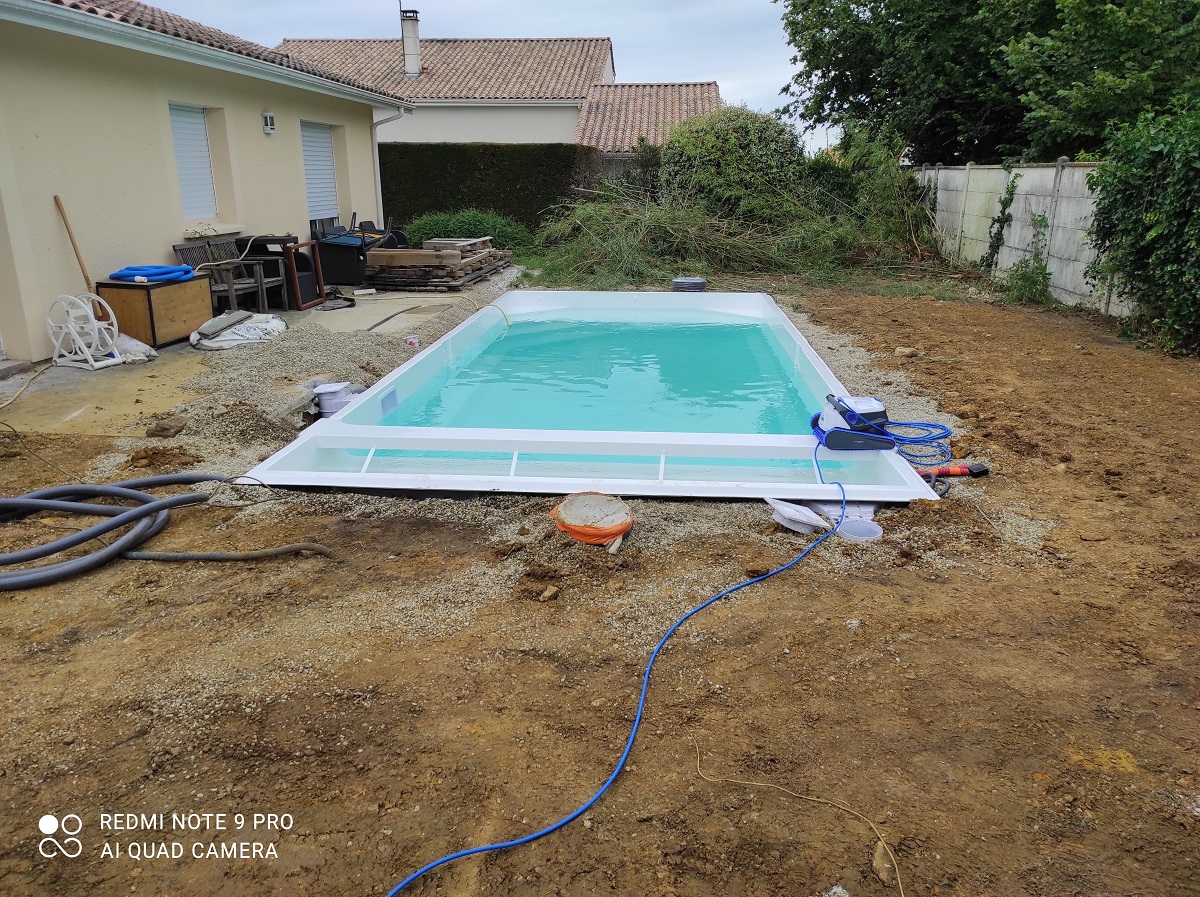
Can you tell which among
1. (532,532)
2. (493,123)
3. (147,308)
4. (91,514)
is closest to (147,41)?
(147,308)

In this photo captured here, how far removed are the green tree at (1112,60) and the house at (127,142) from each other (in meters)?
9.21

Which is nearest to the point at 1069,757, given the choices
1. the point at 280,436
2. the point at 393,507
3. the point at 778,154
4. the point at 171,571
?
the point at 393,507

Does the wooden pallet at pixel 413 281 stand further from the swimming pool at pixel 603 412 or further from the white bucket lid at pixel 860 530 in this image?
the white bucket lid at pixel 860 530

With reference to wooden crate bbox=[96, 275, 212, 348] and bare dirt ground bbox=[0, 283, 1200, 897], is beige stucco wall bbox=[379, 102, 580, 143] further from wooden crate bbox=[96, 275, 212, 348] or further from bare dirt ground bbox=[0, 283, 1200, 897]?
bare dirt ground bbox=[0, 283, 1200, 897]

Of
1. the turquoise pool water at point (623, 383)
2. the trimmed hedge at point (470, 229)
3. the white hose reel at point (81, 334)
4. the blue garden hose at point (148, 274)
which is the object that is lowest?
the turquoise pool water at point (623, 383)

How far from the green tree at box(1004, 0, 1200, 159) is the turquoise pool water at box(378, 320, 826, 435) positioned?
178 inches

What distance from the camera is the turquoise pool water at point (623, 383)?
6551mm

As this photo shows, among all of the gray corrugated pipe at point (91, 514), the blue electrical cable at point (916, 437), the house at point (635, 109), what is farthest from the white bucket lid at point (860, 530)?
the house at point (635, 109)

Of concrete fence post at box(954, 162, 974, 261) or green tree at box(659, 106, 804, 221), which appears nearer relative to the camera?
concrete fence post at box(954, 162, 974, 261)

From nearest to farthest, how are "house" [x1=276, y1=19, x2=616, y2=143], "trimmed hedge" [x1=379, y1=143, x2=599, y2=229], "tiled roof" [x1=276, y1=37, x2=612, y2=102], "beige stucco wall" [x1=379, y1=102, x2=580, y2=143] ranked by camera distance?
"trimmed hedge" [x1=379, y1=143, x2=599, y2=229]
"house" [x1=276, y1=19, x2=616, y2=143]
"beige stucco wall" [x1=379, y1=102, x2=580, y2=143]
"tiled roof" [x1=276, y1=37, x2=612, y2=102]

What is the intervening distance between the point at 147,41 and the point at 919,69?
38.3 ft

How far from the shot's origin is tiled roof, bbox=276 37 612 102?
22.3m

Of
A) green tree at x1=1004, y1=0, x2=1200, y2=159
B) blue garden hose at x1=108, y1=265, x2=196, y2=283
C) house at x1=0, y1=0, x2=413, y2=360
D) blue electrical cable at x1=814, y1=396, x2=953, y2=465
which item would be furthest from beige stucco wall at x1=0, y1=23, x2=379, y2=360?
green tree at x1=1004, y1=0, x2=1200, y2=159

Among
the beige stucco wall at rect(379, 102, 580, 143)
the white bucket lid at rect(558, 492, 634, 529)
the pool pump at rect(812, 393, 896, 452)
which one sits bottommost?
the white bucket lid at rect(558, 492, 634, 529)
